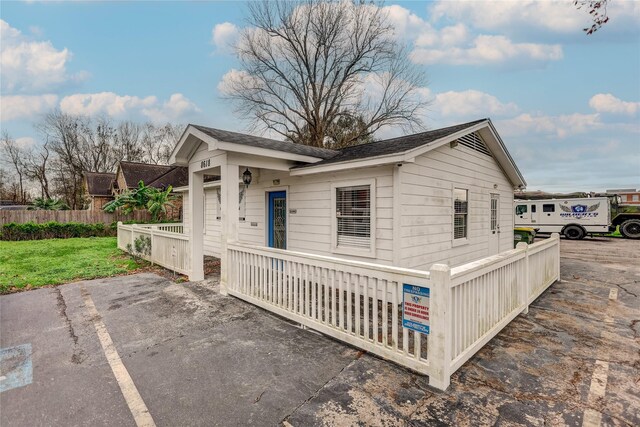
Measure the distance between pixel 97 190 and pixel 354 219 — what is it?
32.4m

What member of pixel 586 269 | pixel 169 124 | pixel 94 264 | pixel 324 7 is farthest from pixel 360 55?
pixel 169 124

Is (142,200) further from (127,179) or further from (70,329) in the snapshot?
(70,329)

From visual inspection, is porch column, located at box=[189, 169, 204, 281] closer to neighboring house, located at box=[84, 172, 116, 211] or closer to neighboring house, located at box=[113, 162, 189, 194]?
neighboring house, located at box=[113, 162, 189, 194]

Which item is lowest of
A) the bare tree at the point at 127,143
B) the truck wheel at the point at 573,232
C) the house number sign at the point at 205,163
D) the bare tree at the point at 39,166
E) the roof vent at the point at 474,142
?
the truck wheel at the point at 573,232

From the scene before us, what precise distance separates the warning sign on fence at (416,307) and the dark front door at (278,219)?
522 centimetres

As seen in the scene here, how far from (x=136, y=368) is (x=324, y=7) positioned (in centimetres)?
2360

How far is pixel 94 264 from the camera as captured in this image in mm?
8711

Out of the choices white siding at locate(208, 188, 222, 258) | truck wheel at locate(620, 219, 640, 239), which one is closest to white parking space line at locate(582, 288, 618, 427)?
white siding at locate(208, 188, 222, 258)

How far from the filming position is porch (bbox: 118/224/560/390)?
2.71 m

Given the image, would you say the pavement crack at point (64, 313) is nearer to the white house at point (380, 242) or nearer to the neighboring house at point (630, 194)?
the white house at point (380, 242)

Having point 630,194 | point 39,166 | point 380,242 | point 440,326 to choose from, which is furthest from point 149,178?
point 630,194

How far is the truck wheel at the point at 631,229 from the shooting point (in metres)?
17.0

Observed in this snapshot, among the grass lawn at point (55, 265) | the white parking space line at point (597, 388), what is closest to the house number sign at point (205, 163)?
the grass lawn at point (55, 265)

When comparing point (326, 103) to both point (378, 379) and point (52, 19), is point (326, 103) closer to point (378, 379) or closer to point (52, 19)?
point (52, 19)
